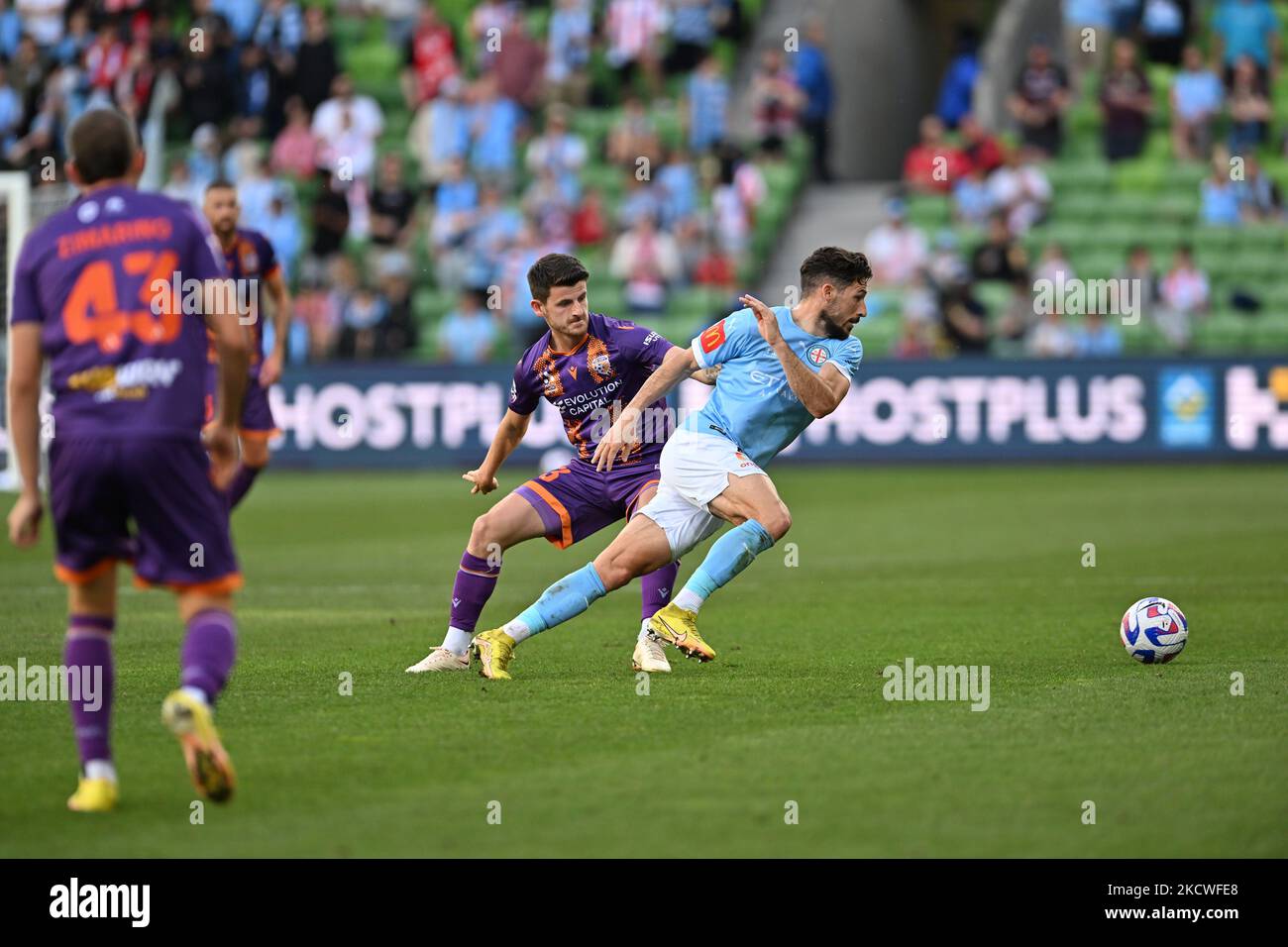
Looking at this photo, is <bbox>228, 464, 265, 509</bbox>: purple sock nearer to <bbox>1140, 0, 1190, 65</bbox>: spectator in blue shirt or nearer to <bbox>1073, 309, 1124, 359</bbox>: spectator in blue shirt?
<bbox>1073, 309, 1124, 359</bbox>: spectator in blue shirt

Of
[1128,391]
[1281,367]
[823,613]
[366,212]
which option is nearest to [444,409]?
[366,212]

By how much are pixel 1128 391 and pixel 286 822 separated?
17.4m

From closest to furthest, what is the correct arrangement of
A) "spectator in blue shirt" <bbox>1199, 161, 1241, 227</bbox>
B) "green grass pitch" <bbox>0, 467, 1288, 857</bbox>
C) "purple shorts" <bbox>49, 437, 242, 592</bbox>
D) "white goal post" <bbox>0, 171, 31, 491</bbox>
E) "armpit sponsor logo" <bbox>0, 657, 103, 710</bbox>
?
"green grass pitch" <bbox>0, 467, 1288, 857</bbox>, "purple shorts" <bbox>49, 437, 242, 592</bbox>, "armpit sponsor logo" <bbox>0, 657, 103, 710</bbox>, "white goal post" <bbox>0, 171, 31, 491</bbox>, "spectator in blue shirt" <bbox>1199, 161, 1241, 227</bbox>

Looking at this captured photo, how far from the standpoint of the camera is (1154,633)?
8969 mm

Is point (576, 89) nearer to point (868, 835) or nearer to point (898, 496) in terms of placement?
point (898, 496)

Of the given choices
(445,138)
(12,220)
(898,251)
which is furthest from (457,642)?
(445,138)

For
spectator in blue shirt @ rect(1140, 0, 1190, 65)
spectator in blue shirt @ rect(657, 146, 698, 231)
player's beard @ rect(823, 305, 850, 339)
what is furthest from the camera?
spectator in blue shirt @ rect(1140, 0, 1190, 65)

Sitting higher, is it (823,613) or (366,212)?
(366,212)

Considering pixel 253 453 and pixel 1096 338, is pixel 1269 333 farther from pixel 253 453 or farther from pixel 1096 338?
pixel 253 453

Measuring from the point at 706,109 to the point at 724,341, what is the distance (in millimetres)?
17303

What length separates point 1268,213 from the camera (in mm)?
23328

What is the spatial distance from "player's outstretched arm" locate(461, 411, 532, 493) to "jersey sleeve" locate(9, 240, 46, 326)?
3224 millimetres

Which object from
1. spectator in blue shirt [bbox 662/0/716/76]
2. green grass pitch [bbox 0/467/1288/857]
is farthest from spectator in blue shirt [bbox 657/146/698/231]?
green grass pitch [bbox 0/467/1288/857]

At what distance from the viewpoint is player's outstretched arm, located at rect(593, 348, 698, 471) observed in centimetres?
853
